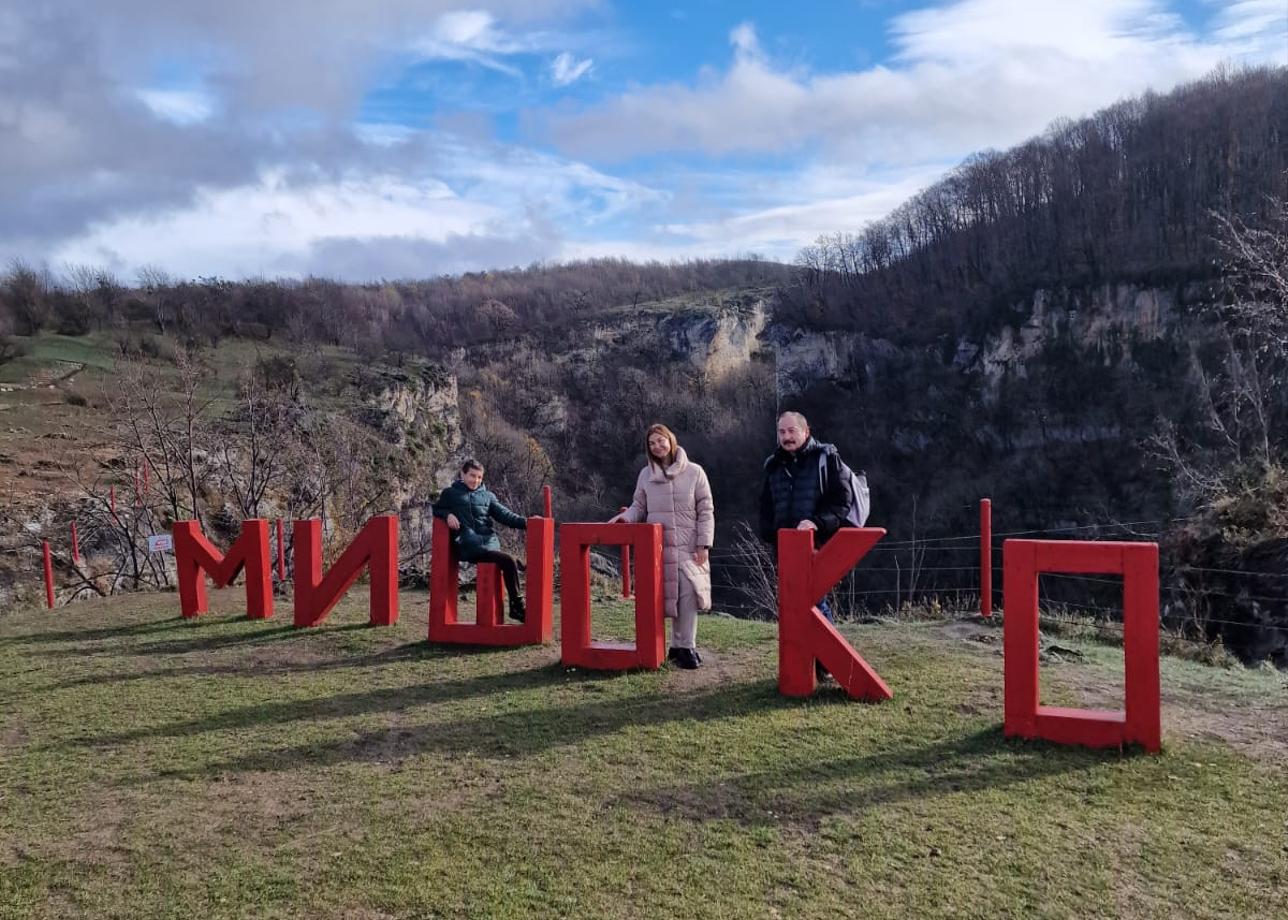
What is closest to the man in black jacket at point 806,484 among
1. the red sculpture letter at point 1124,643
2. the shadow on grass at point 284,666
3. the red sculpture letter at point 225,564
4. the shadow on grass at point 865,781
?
the red sculpture letter at point 1124,643

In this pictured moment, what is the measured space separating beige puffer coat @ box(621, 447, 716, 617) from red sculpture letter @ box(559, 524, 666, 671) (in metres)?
0.11

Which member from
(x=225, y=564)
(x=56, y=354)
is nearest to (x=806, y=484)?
(x=225, y=564)

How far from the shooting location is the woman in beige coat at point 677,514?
6.71 m

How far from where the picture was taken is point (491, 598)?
798cm

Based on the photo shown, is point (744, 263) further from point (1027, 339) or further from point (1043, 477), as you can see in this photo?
point (1043, 477)

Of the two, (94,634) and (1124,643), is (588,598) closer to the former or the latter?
(1124,643)

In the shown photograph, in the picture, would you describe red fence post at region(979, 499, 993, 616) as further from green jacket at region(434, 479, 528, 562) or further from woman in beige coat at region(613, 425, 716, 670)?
green jacket at region(434, 479, 528, 562)

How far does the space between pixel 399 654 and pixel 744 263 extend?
4327 inches

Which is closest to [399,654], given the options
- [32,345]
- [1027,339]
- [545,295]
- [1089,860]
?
[1089,860]

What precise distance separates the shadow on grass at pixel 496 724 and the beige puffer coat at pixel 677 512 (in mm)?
944

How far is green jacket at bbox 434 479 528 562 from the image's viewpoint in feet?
26.7

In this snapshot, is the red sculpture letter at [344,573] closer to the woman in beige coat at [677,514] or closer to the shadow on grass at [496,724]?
the shadow on grass at [496,724]

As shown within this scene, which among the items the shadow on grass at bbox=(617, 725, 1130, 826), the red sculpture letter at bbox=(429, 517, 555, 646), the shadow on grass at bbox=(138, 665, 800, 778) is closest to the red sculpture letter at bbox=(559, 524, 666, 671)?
the shadow on grass at bbox=(138, 665, 800, 778)

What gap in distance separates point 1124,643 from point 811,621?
1.76 meters
